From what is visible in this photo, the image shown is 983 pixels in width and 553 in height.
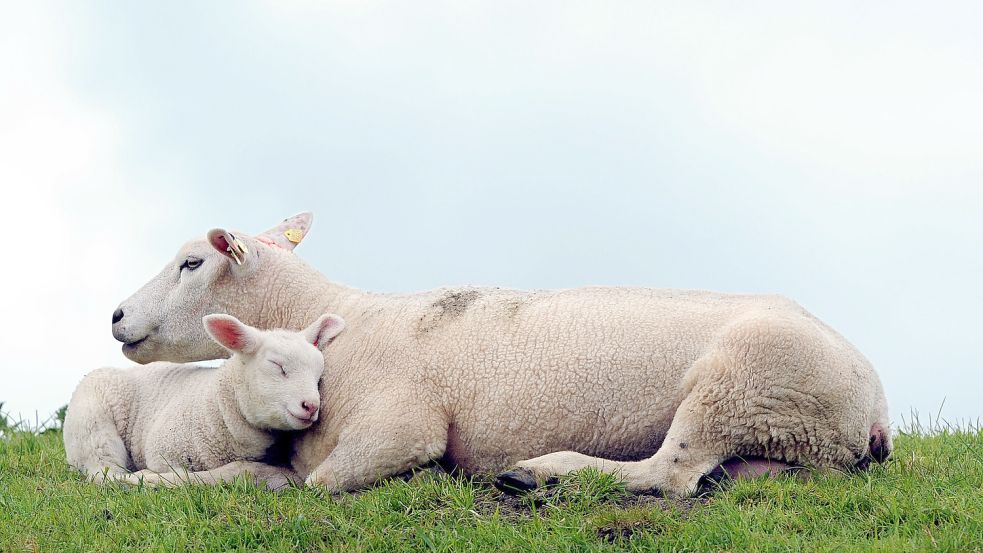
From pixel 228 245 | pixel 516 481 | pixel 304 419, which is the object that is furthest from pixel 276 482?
pixel 228 245

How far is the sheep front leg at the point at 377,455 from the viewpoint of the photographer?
6.64 metres

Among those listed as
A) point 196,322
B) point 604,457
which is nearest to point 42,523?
point 196,322

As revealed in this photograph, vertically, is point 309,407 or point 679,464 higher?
point 309,407

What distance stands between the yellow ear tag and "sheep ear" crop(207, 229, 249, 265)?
0.92 metres

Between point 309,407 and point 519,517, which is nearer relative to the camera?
point 519,517

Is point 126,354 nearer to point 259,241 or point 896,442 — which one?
point 259,241

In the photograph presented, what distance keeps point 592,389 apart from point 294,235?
339cm

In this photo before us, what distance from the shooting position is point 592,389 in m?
6.76

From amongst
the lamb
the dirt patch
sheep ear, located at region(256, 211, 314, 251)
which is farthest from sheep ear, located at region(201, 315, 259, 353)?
sheep ear, located at region(256, 211, 314, 251)

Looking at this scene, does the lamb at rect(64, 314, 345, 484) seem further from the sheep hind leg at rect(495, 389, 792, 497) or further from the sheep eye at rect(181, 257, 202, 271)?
the sheep hind leg at rect(495, 389, 792, 497)

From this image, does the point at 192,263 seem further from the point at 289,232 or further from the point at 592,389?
the point at 592,389

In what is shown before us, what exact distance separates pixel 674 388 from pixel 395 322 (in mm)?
2068

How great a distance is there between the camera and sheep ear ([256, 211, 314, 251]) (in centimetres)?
871

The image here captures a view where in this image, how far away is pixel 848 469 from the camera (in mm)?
6719
